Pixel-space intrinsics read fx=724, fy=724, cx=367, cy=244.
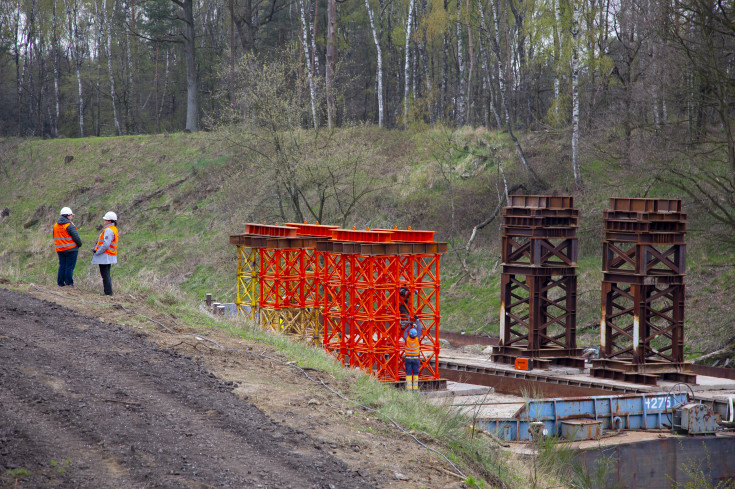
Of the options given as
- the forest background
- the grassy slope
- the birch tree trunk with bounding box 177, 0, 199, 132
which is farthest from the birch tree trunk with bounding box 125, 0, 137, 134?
the birch tree trunk with bounding box 177, 0, 199, 132

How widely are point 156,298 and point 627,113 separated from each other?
22.5 metres

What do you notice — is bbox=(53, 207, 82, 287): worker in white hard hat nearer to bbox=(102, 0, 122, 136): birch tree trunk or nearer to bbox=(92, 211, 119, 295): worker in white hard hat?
bbox=(92, 211, 119, 295): worker in white hard hat

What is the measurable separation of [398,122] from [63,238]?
35.1m

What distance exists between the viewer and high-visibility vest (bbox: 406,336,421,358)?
63.3 feet

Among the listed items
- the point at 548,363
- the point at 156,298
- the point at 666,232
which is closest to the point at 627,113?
the point at 666,232

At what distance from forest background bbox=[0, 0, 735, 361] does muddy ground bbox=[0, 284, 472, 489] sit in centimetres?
1825

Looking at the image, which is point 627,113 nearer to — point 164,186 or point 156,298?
point 156,298

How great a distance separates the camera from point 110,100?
6175 cm

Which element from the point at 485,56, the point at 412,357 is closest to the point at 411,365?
the point at 412,357

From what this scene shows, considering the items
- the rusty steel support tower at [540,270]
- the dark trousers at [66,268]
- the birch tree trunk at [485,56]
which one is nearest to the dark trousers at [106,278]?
the dark trousers at [66,268]

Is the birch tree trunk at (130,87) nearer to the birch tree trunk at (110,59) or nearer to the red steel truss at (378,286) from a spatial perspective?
the birch tree trunk at (110,59)

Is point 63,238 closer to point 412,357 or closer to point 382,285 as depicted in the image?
point 382,285

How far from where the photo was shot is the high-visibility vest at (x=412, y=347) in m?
19.3

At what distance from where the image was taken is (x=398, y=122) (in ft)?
160
